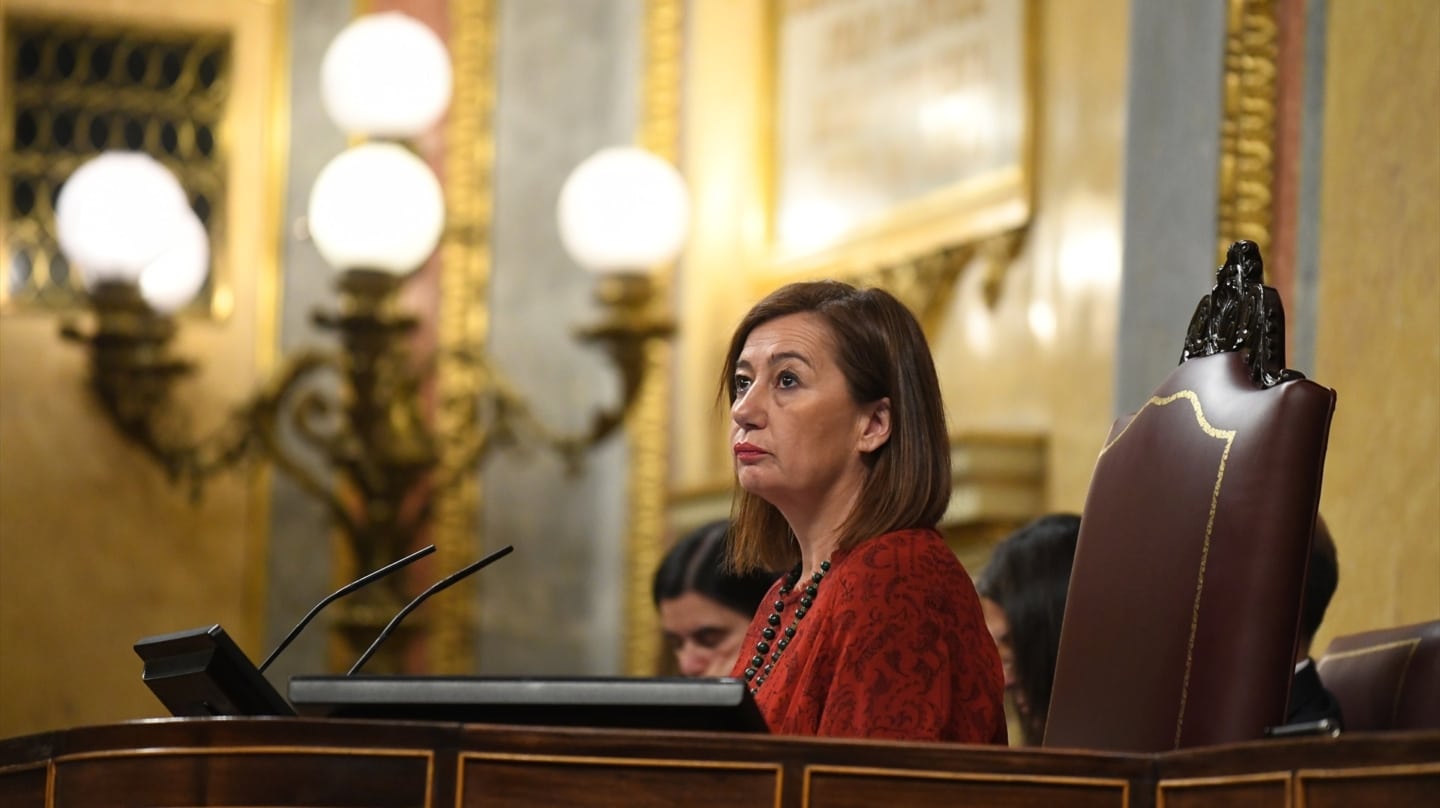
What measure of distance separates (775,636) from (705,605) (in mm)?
1245

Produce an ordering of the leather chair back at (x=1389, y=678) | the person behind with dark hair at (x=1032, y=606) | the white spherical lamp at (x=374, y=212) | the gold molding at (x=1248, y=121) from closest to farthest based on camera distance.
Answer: the leather chair back at (x=1389, y=678)
the person behind with dark hair at (x=1032, y=606)
the gold molding at (x=1248, y=121)
the white spherical lamp at (x=374, y=212)

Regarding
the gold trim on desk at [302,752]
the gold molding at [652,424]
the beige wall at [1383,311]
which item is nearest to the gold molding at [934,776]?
the gold trim on desk at [302,752]

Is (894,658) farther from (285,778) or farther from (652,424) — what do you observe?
(652,424)

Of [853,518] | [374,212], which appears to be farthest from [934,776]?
[374,212]

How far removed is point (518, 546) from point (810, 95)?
156 cm

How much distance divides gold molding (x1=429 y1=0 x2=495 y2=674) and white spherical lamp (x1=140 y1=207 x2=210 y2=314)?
804mm

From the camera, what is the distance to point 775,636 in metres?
2.57

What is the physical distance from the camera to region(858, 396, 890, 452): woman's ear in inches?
99.8

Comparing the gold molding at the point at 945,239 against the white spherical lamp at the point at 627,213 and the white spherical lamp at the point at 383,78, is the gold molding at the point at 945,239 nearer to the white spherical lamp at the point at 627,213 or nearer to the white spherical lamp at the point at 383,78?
the white spherical lamp at the point at 627,213

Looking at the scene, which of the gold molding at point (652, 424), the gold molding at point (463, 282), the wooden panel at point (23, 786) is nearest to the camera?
the wooden panel at point (23, 786)

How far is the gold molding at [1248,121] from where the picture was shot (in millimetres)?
3637

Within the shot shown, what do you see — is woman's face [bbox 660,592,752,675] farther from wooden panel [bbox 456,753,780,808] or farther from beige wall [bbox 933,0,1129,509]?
wooden panel [bbox 456,753,780,808]

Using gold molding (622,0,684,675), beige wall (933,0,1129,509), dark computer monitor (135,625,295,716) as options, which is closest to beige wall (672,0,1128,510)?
beige wall (933,0,1129,509)

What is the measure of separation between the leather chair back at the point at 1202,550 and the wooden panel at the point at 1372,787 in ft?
1.34
